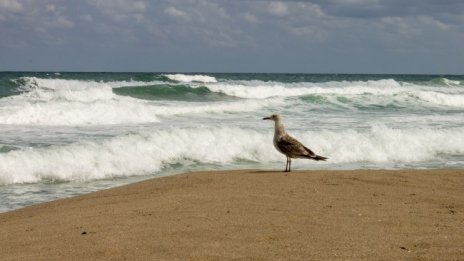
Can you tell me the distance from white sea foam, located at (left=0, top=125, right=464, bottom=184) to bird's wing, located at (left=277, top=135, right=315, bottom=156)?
11.2ft

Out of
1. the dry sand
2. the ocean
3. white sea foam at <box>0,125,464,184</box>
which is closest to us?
the dry sand

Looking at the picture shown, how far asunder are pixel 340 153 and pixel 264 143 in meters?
1.64

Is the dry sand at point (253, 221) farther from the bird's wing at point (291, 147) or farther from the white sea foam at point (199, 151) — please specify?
the white sea foam at point (199, 151)

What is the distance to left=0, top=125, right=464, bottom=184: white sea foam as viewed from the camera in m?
11.7

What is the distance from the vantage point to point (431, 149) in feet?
50.5

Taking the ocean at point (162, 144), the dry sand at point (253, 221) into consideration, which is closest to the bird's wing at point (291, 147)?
the dry sand at point (253, 221)

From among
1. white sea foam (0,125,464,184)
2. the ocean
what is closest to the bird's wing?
the ocean

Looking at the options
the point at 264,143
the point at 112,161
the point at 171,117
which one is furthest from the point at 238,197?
the point at 171,117

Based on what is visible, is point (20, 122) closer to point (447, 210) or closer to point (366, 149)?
point (366, 149)

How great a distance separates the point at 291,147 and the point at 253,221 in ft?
11.7

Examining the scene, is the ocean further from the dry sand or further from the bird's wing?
the bird's wing

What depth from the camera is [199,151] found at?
14.1 metres

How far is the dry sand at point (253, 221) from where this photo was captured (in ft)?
16.5

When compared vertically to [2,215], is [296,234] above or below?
above
